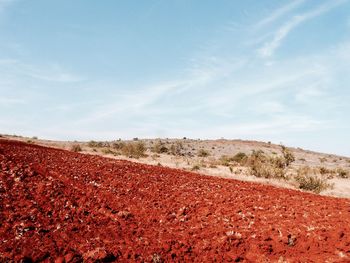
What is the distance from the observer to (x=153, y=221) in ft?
33.1

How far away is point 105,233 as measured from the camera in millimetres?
9031

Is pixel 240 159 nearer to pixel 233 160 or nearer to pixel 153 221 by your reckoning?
pixel 233 160

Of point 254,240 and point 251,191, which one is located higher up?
point 251,191

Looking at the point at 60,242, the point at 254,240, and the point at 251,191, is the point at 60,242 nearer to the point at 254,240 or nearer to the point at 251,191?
the point at 254,240

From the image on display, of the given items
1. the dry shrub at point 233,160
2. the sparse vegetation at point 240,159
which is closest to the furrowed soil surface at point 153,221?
the dry shrub at point 233,160

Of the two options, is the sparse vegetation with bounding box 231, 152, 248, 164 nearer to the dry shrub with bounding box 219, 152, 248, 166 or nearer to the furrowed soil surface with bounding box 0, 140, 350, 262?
the dry shrub with bounding box 219, 152, 248, 166

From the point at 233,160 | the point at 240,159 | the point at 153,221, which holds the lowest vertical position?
the point at 153,221

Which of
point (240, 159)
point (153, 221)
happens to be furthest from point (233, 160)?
point (153, 221)

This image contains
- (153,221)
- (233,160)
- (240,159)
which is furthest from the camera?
(240,159)

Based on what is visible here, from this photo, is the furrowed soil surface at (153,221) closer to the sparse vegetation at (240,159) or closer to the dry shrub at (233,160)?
the dry shrub at (233,160)

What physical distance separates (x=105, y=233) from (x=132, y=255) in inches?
49.7

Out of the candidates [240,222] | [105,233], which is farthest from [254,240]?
[105,233]

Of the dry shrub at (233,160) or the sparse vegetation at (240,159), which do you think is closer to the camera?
the dry shrub at (233,160)

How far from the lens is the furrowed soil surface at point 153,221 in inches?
322
